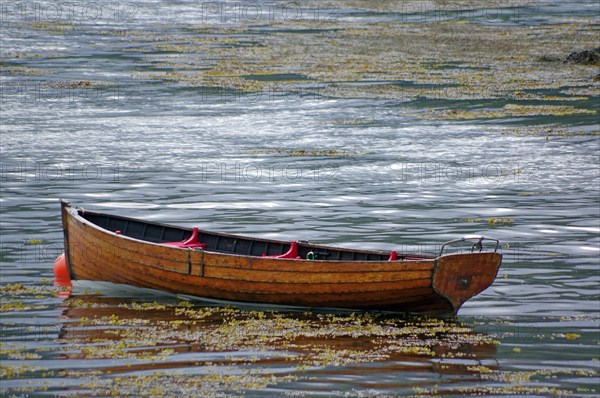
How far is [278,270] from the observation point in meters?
20.3

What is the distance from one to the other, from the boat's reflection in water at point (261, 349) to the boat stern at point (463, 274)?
0.64 meters

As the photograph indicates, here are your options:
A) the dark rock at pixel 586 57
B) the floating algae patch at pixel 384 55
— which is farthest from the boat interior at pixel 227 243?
the dark rock at pixel 586 57

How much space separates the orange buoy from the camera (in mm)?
23062

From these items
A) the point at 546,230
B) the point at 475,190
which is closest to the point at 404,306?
the point at 546,230

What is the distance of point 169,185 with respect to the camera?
33.1 meters

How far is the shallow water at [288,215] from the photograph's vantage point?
16859mm

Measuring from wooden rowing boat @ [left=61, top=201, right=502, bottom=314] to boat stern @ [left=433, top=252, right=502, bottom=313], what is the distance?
2cm

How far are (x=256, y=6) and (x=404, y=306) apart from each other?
206ft

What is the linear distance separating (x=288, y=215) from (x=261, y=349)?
37.8 ft

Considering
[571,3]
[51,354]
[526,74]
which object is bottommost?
[51,354]

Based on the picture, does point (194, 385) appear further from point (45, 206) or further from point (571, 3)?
point (571, 3)

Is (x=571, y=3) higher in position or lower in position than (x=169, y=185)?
higher

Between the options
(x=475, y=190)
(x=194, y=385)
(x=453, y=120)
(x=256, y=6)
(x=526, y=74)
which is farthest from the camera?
(x=256, y=6)

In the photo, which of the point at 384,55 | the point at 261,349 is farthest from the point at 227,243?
the point at 384,55
